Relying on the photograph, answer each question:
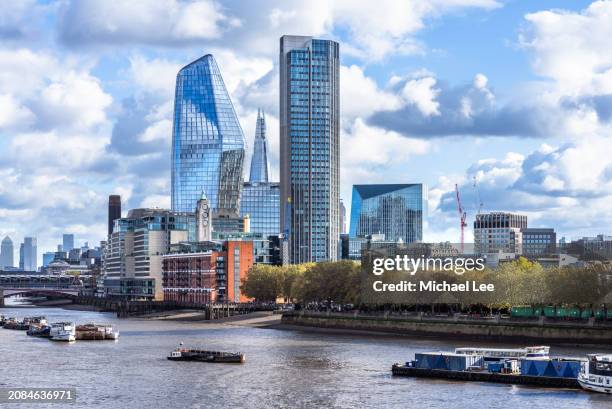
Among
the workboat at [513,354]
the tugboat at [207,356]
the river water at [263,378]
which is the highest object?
the workboat at [513,354]

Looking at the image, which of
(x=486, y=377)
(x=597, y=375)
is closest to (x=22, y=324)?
(x=486, y=377)

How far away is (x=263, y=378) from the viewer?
101312mm

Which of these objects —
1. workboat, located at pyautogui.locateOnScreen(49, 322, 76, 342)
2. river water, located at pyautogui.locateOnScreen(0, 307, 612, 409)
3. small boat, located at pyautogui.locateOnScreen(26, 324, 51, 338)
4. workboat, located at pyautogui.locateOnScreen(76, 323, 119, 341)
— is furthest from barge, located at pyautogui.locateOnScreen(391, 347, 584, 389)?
small boat, located at pyautogui.locateOnScreen(26, 324, 51, 338)

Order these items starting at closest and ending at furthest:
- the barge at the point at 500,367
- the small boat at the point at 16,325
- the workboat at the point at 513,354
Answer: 1. the barge at the point at 500,367
2. the workboat at the point at 513,354
3. the small boat at the point at 16,325

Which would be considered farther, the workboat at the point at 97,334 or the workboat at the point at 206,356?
the workboat at the point at 97,334

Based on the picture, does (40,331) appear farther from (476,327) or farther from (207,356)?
(476,327)

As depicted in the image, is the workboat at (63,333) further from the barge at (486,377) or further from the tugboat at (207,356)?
the barge at (486,377)

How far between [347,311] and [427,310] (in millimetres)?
15505

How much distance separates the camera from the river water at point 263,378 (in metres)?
86.8

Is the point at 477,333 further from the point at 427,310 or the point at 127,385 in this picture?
the point at 127,385

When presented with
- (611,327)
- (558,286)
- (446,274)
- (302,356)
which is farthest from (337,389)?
(446,274)

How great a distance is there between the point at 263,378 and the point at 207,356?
18.8 m

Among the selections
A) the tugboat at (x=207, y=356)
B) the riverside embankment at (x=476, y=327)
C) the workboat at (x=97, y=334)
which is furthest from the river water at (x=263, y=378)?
the workboat at (x=97, y=334)

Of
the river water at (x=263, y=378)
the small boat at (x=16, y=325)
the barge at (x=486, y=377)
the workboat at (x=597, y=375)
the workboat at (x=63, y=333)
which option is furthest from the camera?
the small boat at (x=16, y=325)
